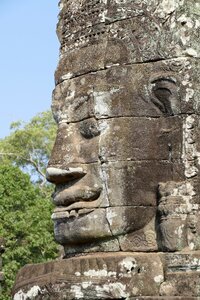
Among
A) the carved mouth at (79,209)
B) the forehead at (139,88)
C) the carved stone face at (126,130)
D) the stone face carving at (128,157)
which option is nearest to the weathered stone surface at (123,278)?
the stone face carving at (128,157)

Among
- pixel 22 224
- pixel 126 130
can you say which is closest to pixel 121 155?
pixel 126 130

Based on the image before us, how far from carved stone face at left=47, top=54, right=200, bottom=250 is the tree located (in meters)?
34.5

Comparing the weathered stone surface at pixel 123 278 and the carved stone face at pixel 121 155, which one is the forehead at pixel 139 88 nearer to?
the carved stone face at pixel 121 155

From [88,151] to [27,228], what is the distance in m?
21.1

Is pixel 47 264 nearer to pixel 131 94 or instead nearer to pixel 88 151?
pixel 88 151

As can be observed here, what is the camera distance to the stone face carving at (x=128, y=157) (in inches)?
320

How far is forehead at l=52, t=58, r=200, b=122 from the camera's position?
852 cm

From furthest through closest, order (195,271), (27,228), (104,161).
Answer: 1. (27,228)
2. (104,161)
3. (195,271)

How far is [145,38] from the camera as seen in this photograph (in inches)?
342

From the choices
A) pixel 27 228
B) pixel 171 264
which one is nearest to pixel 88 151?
pixel 171 264

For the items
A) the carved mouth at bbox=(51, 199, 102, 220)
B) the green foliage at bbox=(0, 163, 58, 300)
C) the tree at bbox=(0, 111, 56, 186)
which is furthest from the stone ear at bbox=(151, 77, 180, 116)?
the tree at bbox=(0, 111, 56, 186)

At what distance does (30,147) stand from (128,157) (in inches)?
1438

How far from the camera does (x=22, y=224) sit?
29.4 meters

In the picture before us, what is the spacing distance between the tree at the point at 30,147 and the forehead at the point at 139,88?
34.5 m
